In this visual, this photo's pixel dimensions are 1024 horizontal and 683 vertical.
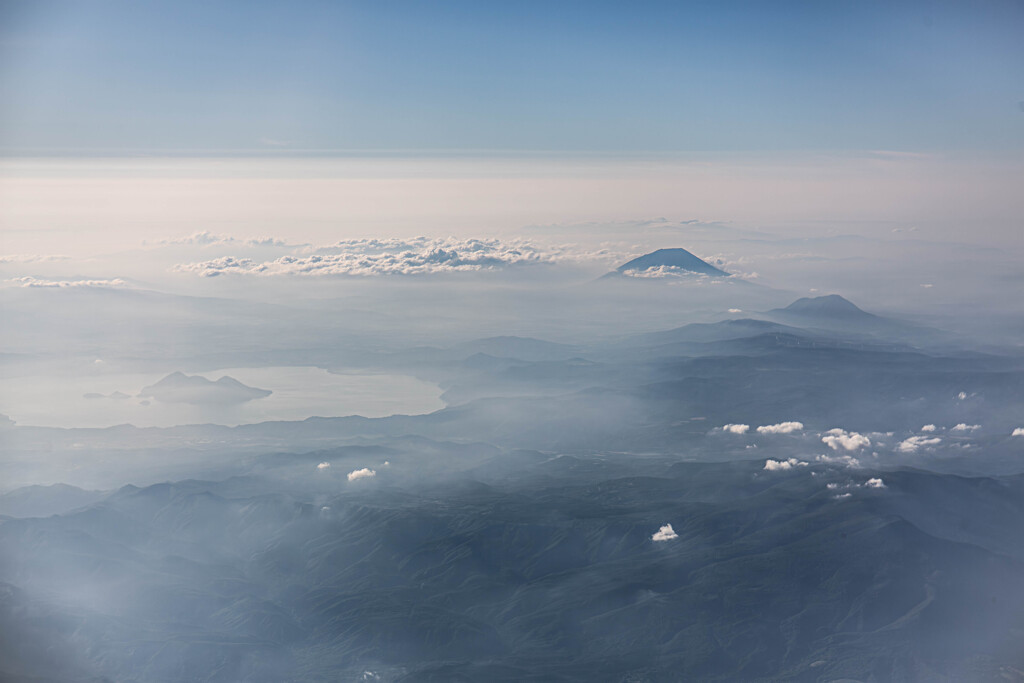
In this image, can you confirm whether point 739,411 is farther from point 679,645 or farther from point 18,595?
point 18,595

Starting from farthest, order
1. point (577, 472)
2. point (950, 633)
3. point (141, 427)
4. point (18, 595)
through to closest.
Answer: point (141, 427) < point (577, 472) < point (950, 633) < point (18, 595)

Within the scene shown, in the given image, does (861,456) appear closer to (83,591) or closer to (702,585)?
(702,585)

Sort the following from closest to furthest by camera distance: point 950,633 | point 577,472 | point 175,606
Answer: point 950,633 < point 175,606 < point 577,472

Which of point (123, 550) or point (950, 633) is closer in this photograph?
point (950, 633)

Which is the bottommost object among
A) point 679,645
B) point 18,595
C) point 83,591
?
point 679,645

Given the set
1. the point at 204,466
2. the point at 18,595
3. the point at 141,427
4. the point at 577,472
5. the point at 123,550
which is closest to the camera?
the point at 18,595

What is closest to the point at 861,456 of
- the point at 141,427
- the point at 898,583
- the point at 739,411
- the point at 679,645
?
the point at 739,411

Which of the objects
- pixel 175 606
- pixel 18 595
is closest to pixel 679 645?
pixel 175 606

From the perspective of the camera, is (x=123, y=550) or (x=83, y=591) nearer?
(x=83, y=591)

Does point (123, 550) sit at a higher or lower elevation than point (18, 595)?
lower
